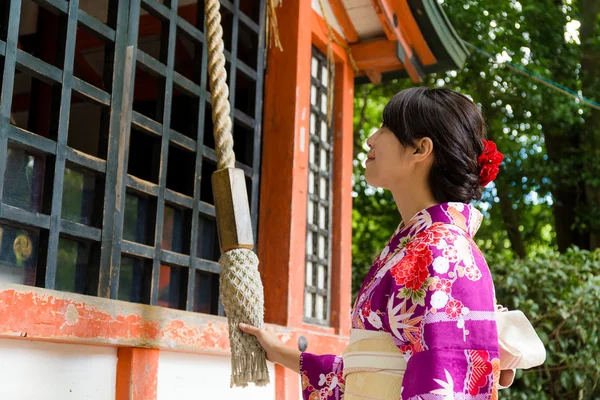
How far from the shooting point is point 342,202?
4.16m

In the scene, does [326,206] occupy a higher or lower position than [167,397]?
higher

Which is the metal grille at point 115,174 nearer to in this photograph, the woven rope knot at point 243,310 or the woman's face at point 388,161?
the woven rope knot at point 243,310

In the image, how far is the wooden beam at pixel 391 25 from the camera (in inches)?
161

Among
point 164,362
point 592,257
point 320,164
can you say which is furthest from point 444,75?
point 164,362

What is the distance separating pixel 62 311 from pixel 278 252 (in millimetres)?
1521

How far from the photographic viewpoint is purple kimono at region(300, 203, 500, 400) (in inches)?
60.5

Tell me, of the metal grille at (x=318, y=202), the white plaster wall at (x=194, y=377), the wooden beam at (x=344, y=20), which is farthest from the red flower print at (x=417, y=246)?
the wooden beam at (x=344, y=20)

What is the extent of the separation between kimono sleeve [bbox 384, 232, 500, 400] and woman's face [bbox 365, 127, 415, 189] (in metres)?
0.22

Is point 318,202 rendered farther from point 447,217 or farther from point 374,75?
point 447,217

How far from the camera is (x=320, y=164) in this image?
406 cm

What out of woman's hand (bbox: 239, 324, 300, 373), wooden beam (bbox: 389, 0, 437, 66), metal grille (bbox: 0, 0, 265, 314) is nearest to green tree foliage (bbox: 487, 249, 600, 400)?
Result: wooden beam (bbox: 389, 0, 437, 66)

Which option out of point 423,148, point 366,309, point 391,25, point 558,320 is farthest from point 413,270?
point 558,320

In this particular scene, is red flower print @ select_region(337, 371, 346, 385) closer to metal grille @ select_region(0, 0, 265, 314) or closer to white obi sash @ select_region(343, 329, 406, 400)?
white obi sash @ select_region(343, 329, 406, 400)

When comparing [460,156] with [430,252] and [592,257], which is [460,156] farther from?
[592,257]
